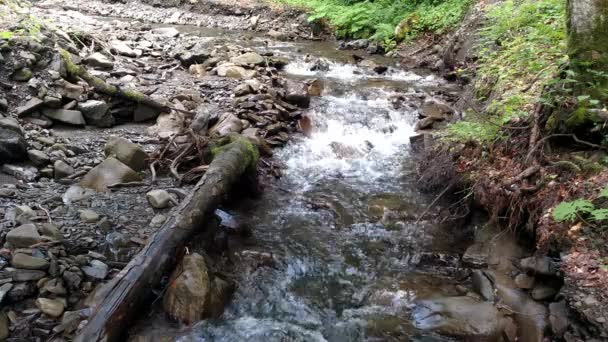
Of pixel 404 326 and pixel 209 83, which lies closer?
pixel 404 326

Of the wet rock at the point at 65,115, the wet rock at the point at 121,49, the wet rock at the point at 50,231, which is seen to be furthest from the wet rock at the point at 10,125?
the wet rock at the point at 121,49

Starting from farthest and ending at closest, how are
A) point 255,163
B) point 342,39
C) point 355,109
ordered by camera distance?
1. point 342,39
2. point 355,109
3. point 255,163

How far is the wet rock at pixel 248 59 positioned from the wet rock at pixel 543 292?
853 cm

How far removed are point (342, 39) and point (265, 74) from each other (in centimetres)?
671

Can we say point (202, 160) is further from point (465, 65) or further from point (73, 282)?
point (465, 65)

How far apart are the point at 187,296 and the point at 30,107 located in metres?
4.29

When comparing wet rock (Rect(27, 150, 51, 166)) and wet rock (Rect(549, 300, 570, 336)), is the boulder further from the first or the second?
wet rock (Rect(549, 300, 570, 336))

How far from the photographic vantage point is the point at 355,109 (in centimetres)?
919

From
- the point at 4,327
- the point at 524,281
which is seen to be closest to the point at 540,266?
the point at 524,281

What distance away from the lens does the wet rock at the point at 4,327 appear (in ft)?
11.1

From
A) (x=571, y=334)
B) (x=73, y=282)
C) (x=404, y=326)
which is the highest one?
(x=571, y=334)

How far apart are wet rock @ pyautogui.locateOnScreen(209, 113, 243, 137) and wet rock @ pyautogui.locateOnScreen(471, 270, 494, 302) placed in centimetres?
423

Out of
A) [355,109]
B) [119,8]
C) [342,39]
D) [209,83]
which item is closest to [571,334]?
[355,109]

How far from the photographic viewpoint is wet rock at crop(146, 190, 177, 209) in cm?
528
